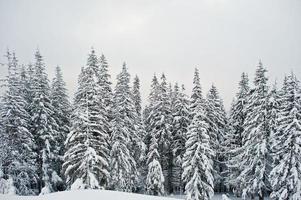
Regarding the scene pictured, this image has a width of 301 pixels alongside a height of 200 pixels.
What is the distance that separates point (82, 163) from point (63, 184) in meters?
13.9

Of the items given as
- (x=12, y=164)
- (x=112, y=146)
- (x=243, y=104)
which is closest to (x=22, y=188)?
(x=12, y=164)

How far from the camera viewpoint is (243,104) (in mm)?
39781

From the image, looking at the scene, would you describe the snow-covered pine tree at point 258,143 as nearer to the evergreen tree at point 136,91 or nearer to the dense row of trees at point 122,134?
the dense row of trees at point 122,134

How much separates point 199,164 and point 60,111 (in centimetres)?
1903

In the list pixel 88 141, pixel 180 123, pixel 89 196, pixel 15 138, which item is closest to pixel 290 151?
pixel 180 123

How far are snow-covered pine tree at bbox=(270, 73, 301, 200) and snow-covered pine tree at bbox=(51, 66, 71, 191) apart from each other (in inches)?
969

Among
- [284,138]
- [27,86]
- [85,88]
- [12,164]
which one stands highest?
[27,86]

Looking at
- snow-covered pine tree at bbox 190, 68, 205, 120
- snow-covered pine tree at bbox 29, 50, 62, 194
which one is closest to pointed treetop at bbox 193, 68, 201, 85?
snow-covered pine tree at bbox 190, 68, 205, 120

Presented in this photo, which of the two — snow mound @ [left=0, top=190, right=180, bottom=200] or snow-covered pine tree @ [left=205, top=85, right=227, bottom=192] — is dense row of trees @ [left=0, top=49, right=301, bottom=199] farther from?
snow mound @ [left=0, top=190, right=180, bottom=200]

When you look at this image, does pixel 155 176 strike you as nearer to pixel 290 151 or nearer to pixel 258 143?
pixel 258 143

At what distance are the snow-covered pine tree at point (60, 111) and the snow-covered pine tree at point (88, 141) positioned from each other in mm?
9584

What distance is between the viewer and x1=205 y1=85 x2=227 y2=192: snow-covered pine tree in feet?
130

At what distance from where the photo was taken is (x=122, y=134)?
103ft

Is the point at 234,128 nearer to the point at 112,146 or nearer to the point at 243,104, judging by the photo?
the point at 243,104
